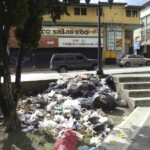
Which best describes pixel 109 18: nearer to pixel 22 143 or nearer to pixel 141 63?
pixel 141 63

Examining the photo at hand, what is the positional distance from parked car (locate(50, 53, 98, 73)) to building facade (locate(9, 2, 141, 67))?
12640mm

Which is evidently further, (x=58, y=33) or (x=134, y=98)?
(x=58, y=33)

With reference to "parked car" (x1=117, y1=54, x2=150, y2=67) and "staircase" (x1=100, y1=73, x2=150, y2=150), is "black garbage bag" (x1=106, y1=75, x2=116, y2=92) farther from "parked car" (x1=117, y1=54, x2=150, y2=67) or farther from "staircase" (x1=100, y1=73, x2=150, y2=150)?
"parked car" (x1=117, y1=54, x2=150, y2=67)

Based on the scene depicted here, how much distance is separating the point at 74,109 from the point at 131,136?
249 cm

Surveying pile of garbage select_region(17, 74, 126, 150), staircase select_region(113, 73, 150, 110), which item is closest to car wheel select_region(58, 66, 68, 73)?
pile of garbage select_region(17, 74, 126, 150)

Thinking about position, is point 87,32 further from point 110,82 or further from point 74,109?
point 74,109

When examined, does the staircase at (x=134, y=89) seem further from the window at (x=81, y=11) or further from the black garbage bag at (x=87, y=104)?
the window at (x=81, y=11)

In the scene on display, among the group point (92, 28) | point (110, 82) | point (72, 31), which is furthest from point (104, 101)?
point (92, 28)

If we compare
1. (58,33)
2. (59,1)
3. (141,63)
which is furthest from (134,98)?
(58,33)

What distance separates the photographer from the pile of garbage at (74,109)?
7.80 m

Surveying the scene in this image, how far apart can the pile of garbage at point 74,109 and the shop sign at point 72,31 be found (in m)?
33.5

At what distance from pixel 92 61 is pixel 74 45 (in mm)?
14844

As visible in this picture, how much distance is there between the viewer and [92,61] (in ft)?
109

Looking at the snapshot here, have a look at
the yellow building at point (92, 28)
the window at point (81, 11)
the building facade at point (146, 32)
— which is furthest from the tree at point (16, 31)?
the building facade at point (146, 32)
